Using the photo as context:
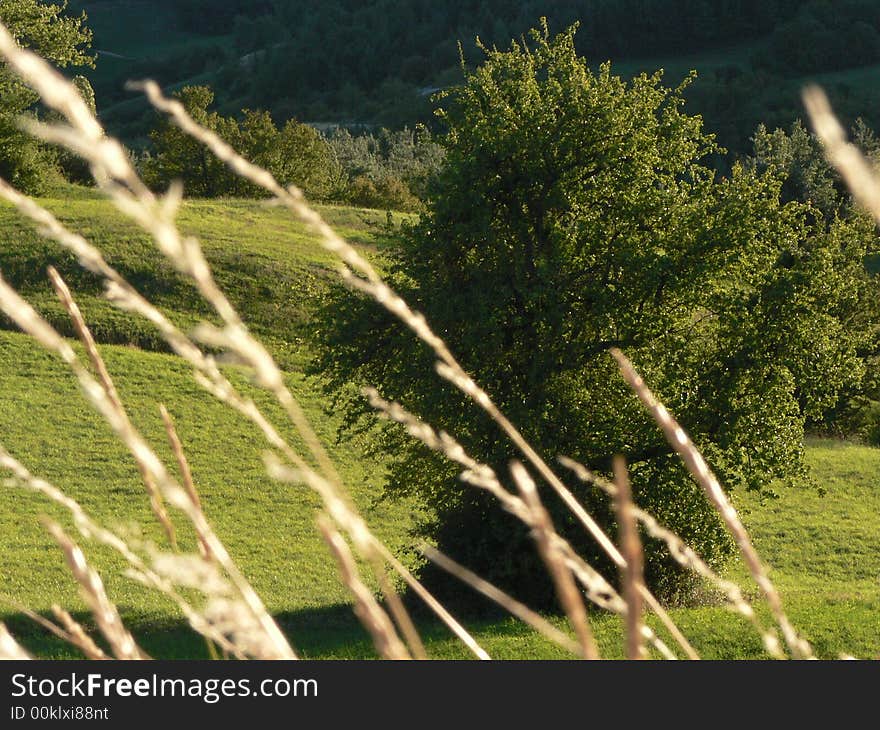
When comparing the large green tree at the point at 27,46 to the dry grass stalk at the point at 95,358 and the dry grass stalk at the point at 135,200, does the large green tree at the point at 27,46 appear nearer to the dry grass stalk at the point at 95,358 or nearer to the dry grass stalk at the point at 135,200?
the dry grass stalk at the point at 95,358

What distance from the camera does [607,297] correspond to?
13656 mm

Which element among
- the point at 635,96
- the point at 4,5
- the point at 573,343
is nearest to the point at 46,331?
the point at 573,343

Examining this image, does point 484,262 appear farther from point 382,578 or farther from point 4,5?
point 4,5

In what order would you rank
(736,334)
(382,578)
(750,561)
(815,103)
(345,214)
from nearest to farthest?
(815,103) < (382,578) < (750,561) < (736,334) < (345,214)

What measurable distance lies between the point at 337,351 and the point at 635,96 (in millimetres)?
5672

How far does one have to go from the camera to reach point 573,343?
14102 mm

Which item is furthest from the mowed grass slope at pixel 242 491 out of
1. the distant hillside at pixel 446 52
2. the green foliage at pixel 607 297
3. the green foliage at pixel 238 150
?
the distant hillside at pixel 446 52

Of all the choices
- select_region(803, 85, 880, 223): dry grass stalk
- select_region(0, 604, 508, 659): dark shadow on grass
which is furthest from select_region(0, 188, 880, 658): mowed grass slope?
select_region(803, 85, 880, 223): dry grass stalk

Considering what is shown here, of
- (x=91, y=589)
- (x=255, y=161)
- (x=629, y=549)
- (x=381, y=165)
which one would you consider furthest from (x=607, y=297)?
(x=381, y=165)

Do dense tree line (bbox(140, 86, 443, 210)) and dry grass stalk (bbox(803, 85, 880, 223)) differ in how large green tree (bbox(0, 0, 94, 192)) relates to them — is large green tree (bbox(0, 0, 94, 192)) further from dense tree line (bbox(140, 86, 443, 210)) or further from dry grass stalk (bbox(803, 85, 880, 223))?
dry grass stalk (bbox(803, 85, 880, 223))

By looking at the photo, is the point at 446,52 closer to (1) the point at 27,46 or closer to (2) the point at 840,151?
(1) the point at 27,46

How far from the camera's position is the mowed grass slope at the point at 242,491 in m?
14.5

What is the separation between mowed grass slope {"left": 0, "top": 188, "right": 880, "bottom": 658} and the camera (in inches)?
571

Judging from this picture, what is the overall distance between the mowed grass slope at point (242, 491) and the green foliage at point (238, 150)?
9.40 meters
